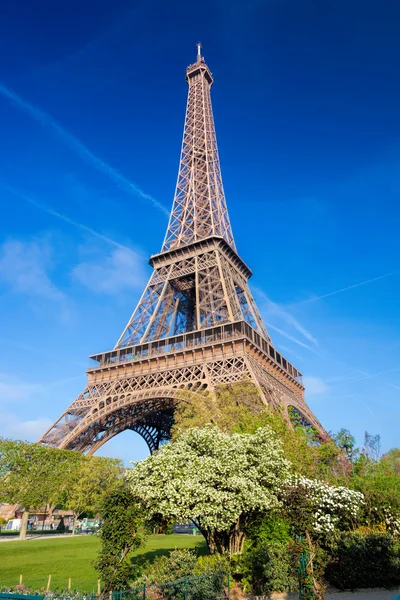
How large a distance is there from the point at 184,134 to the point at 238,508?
54.7 m

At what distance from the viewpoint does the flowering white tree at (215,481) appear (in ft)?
46.8

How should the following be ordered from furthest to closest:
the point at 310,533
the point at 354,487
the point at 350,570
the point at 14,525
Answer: the point at 14,525, the point at 354,487, the point at 310,533, the point at 350,570

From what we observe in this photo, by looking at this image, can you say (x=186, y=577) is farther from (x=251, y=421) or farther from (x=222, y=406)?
(x=222, y=406)

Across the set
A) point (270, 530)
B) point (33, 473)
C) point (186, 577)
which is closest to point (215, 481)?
point (270, 530)

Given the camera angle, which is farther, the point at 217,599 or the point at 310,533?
the point at 310,533

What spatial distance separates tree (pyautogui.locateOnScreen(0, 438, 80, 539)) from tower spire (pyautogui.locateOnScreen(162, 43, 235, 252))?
81.3 ft

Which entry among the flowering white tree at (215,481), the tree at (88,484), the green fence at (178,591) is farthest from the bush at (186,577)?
the tree at (88,484)

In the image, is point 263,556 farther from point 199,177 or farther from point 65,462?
point 199,177

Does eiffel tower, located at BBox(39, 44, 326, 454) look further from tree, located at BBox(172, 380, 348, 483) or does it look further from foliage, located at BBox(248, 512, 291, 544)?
foliage, located at BBox(248, 512, 291, 544)

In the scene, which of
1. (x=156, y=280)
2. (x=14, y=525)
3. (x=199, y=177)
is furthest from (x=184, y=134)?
(x=14, y=525)

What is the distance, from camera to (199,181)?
177ft

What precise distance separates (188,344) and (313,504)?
71.1 ft

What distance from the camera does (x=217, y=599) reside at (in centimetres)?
1162

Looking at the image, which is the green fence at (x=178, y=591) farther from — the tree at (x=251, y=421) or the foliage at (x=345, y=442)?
the foliage at (x=345, y=442)
